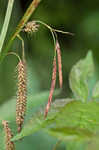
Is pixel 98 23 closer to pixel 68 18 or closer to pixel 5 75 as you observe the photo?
pixel 68 18

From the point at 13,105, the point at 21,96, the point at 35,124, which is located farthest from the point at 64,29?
the point at 35,124

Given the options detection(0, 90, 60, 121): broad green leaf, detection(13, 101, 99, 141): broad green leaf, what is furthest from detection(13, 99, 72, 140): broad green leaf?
detection(0, 90, 60, 121): broad green leaf

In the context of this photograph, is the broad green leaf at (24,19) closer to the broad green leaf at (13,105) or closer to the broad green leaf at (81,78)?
the broad green leaf at (81,78)

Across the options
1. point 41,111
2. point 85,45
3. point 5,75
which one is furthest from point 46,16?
point 41,111

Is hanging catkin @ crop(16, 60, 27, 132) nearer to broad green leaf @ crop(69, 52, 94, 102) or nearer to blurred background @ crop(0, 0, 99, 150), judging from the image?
broad green leaf @ crop(69, 52, 94, 102)

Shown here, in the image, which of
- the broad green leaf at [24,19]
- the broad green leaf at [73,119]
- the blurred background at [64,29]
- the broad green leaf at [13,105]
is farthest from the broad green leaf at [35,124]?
the blurred background at [64,29]

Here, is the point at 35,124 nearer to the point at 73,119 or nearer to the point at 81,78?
the point at 73,119
